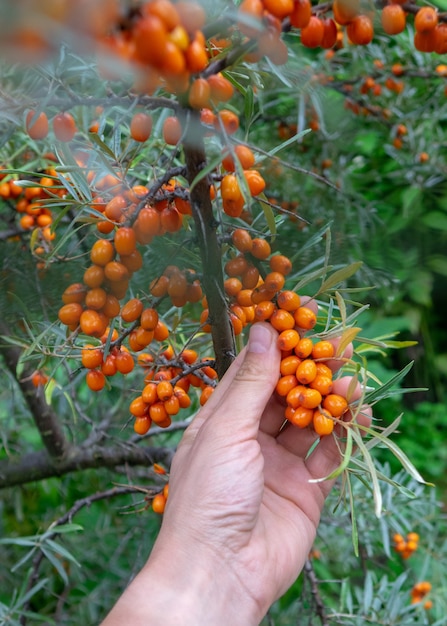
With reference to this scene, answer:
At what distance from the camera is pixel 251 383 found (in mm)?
521

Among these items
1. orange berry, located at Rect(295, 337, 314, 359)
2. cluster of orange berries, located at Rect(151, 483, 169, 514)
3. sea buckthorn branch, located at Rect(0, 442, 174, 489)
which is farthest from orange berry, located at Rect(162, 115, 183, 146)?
sea buckthorn branch, located at Rect(0, 442, 174, 489)

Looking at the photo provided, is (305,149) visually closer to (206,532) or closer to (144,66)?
(206,532)

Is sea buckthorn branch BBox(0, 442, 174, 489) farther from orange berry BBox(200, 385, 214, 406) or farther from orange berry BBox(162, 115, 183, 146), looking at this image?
orange berry BBox(162, 115, 183, 146)

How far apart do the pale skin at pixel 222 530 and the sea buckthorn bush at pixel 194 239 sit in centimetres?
4

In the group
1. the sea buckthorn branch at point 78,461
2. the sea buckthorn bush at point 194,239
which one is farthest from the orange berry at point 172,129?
the sea buckthorn branch at point 78,461

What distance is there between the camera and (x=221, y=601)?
0.55 meters

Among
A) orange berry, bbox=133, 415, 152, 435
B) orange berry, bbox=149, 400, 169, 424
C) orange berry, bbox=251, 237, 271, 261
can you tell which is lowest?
orange berry, bbox=133, 415, 152, 435

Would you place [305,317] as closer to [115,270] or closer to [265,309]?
[265,309]

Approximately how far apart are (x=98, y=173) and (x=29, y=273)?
308 millimetres

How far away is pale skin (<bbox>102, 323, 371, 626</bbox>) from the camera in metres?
0.52

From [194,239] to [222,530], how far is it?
298 mm

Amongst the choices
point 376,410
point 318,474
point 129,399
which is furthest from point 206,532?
point 376,410

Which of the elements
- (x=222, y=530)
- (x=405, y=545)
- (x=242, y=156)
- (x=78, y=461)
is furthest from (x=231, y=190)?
(x=405, y=545)

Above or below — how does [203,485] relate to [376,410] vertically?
above
